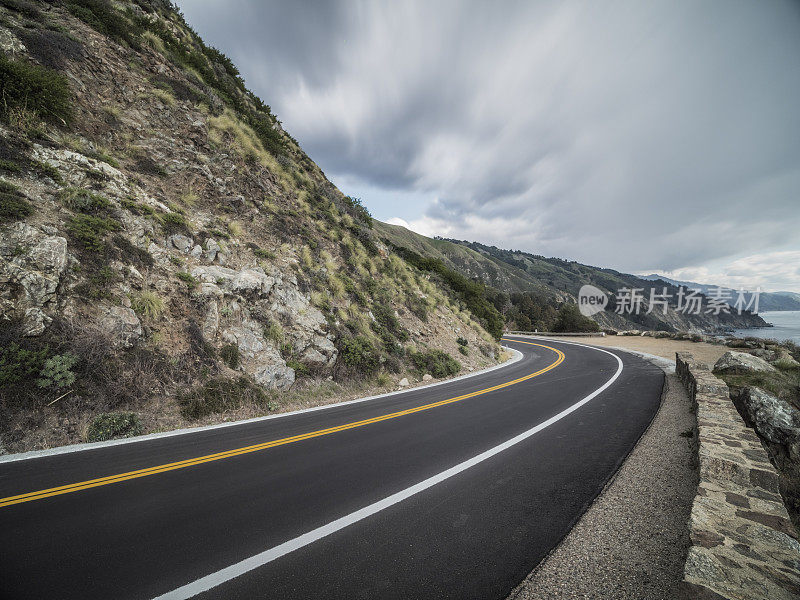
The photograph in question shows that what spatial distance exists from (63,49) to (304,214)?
8.96 meters

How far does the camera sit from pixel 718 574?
2033 mm

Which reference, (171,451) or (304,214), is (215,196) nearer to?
(304,214)

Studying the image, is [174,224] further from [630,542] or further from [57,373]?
[630,542]

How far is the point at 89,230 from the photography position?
720 centimetres

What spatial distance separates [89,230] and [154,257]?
136 centimetres

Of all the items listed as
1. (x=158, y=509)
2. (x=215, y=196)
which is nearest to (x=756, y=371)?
(x=158, y=509)

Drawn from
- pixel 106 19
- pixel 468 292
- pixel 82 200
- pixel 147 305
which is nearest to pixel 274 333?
pixel 147 305

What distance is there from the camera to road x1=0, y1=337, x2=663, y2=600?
2365mm

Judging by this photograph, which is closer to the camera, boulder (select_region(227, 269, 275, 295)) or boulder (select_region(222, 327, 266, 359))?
boulder (select_region(222, 327, 266, 359))

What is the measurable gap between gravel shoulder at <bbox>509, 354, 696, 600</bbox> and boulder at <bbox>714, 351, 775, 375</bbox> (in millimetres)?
7074

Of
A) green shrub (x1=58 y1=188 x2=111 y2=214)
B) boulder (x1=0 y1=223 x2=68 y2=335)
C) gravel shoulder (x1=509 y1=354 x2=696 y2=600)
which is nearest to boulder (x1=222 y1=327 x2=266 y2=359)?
boulder (x1=0 y1=223 x2=68 y2=335)

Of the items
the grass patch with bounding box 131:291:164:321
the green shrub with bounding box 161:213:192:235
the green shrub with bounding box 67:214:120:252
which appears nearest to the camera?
the green shrub with bounding box 67:214:120:252

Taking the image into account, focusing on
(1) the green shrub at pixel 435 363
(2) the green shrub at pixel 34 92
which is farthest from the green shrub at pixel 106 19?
(1) the green shrub at pixel 435 363

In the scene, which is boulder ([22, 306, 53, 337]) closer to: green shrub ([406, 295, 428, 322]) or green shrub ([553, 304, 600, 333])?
green shrub ([406, 295, 428, 322])
